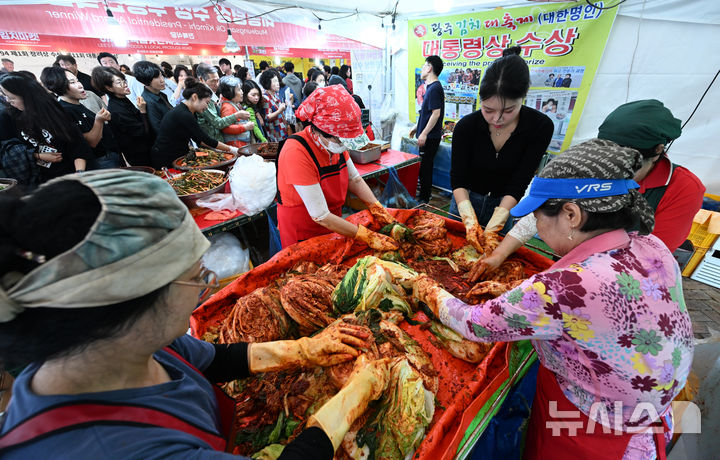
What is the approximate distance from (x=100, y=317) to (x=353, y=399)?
899mm

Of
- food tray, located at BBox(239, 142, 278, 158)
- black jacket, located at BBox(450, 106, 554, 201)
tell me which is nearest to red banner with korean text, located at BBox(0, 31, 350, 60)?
food tray, located at BBox(239, 142, 278, 158)

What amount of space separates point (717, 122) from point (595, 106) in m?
1.37

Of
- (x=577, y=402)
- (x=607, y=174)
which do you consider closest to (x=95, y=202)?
(x=607, y=174)

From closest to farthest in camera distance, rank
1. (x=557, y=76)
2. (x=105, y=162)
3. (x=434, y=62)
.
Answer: (x=105, y=162), (x=557, y=76), (x=434, y=62)

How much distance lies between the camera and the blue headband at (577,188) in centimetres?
109

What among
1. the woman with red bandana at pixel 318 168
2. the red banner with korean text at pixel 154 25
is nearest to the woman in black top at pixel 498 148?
the woman with red bandana at pixel 318 168

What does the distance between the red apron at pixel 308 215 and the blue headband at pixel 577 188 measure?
5.01 ft

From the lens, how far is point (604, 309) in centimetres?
104

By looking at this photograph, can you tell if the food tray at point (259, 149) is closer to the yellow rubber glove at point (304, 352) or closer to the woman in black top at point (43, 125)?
the woman in black top at point (43, 125)

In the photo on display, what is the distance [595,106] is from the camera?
4676 mm

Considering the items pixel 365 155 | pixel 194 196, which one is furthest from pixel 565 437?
pixel 365 155

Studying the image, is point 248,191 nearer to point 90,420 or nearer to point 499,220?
point 499,220

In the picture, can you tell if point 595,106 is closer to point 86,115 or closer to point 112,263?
point 112,263

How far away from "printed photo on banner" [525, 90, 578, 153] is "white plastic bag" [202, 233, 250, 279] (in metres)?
5.46
